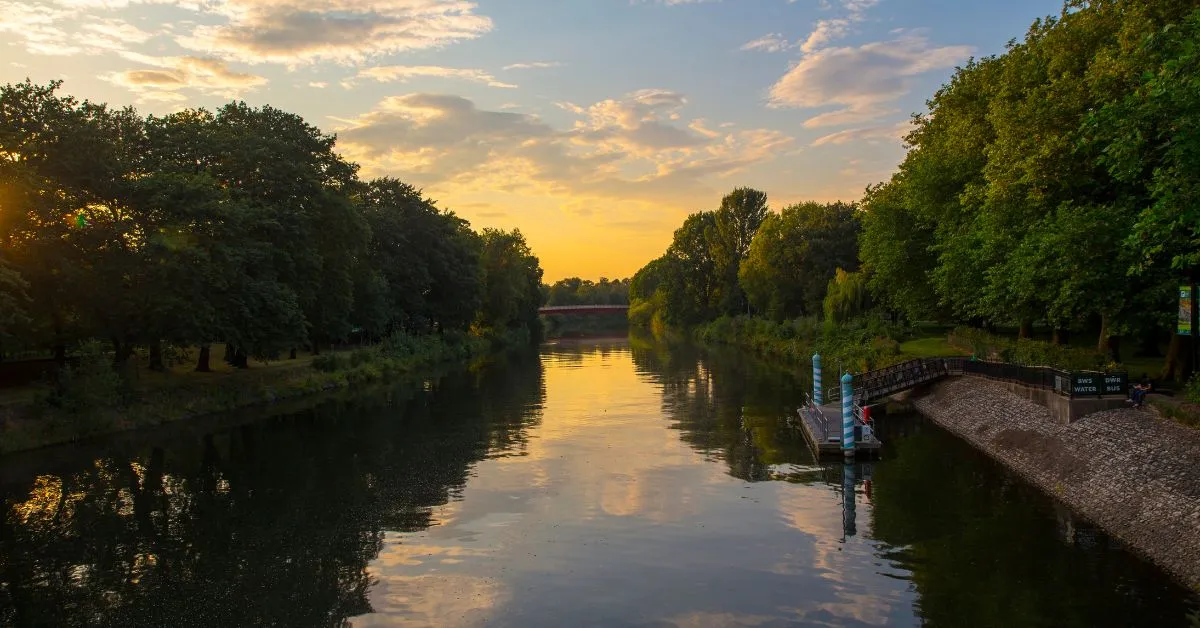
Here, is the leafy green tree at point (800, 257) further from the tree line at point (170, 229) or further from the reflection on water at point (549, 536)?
the reflection on water at point (549, 536)

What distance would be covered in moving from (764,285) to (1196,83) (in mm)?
92952

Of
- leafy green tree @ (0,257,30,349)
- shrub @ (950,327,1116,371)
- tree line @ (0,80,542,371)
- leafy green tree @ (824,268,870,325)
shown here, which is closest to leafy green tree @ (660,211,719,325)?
leafy green tree @ (824,268,870,325)

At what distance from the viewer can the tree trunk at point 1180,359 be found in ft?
107

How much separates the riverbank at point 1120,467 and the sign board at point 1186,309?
10.6ft

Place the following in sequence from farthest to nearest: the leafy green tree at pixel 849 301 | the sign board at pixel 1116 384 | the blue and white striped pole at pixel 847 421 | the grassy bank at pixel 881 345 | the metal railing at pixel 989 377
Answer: the leafy green tree at pixel 849 301 → the grassy bank at pixel 881 345 → the blue and white striped pole at pixel 847 421 → the metal railing at pixel 989 377 → the sign board at pixel 1116 384

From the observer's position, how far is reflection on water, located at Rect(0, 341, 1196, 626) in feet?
59.6

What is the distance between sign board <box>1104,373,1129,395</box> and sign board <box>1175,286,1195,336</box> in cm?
249

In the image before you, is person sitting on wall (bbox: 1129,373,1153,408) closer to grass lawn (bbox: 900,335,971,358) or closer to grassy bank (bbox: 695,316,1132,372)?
grassy bank (bbox: 695,316,1132,372)

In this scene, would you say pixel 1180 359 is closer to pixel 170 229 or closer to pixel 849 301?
pixel 849 301

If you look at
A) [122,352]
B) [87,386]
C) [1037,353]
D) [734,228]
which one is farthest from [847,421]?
[734,228]

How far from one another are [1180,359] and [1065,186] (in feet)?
28.3

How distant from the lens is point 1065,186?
34.8 meters

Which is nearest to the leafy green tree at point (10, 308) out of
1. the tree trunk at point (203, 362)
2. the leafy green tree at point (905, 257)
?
the tree trunk at point (203, 362)

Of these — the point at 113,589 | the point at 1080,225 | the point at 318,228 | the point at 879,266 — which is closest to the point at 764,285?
the point at 879,266
